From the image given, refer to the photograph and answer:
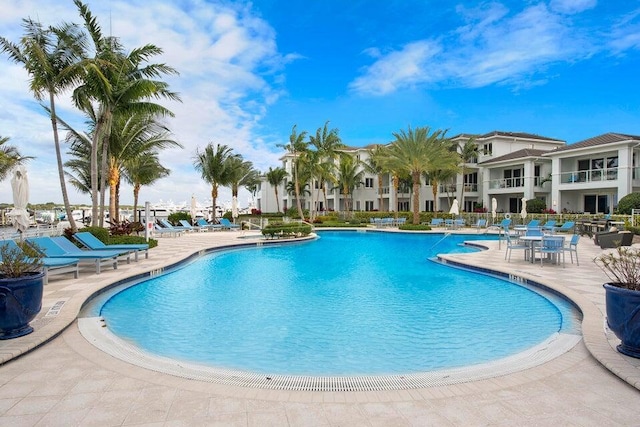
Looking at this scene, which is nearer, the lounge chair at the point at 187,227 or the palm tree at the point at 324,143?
the lounge chair at the point at 187,227

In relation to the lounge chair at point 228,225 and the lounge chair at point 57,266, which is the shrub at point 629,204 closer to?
the lounge chair at point 228,225

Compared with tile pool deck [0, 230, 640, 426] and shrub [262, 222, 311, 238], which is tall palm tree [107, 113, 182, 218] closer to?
shrub [262, 222, 311, 238]

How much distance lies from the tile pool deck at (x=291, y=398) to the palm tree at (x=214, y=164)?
30363mm

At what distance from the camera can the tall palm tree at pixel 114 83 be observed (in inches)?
548

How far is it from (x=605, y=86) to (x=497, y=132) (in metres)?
9.67

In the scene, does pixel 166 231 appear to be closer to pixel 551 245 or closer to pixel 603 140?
pixel 551 245

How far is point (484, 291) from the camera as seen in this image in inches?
359

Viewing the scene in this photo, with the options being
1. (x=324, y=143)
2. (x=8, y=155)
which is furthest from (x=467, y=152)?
(x=8, y=155)

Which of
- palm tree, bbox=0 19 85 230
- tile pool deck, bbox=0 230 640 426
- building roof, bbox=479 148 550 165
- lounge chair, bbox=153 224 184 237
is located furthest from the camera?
building roof, bbox=479 148 550 165

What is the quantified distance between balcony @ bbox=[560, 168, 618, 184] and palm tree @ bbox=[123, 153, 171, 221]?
32.2 meters

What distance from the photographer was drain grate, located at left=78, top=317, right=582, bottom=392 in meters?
3.85

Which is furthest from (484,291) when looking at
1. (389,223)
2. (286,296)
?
(389,223)

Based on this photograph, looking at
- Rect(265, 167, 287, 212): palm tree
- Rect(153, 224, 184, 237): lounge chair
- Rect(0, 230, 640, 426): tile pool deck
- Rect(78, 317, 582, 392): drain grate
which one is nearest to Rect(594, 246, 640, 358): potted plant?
Rect(0, 230, 640, 426): tile pool deck

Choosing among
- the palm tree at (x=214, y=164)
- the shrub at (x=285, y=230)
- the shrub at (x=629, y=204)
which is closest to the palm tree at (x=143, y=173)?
the palm tree at (x=214, y=164)
